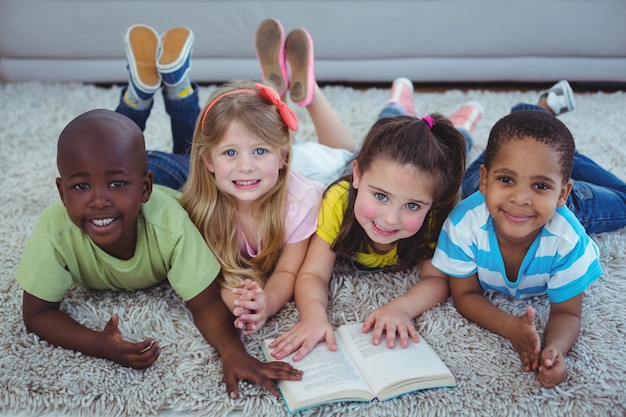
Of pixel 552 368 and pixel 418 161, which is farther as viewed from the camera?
pixel 418 161

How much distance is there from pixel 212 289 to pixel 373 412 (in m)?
0.40

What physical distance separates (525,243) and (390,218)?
0.26 metres

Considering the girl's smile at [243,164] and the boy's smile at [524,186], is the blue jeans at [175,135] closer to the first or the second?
the girl's smile at [243,164]

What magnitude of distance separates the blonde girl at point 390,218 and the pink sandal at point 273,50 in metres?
0.44

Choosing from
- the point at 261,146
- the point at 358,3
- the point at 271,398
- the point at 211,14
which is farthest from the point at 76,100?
the point at 271,398

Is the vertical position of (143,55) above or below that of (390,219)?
above

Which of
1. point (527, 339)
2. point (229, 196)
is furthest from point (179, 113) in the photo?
point (527, 339)

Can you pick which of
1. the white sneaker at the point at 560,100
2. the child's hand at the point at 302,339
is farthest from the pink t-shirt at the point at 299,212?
the white sneaker at the point at 560,100

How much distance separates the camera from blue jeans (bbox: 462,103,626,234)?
1.38 metres

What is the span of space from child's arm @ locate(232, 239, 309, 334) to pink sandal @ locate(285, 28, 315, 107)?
0.49 metres

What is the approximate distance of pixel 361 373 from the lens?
41.4 inches

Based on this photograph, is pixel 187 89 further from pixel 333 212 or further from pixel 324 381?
pixel 324 381

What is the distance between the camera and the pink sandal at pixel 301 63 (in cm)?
159

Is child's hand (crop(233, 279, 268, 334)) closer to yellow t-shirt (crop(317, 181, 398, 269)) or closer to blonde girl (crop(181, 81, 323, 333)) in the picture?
blonde girl (crop(181, 81, 323, 333))
